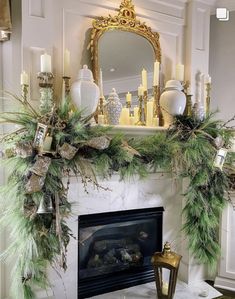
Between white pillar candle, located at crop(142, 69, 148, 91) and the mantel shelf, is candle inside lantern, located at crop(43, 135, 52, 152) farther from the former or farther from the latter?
white pillar candle, located at crop(142, 69, 148, 91)

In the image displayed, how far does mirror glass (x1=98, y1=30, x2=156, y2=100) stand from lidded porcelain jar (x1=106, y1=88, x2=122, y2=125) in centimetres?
16

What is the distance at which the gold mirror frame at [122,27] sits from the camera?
103 inches

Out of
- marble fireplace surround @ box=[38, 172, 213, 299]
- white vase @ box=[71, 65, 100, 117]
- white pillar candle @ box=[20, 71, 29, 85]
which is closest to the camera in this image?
white pillar candle @ box=[20, 71, 29, 85]

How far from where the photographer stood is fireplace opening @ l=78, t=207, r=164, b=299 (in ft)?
8.80

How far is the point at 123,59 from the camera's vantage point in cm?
281

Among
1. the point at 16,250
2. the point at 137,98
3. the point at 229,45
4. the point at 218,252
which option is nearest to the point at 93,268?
the point at 16,250

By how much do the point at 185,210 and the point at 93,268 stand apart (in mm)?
957

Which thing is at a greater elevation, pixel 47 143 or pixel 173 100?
pixel 173 100

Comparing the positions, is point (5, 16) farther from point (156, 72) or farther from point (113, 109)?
point (156, 72)

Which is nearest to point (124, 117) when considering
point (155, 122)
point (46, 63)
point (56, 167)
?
point (155, 122)

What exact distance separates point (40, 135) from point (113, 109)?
0.75 metres

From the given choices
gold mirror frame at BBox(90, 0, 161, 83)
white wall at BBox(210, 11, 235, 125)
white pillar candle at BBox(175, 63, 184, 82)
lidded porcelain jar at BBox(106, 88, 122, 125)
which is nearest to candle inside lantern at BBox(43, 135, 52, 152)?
lidded porcelain jar at BBox(106, 88, 122, 125)

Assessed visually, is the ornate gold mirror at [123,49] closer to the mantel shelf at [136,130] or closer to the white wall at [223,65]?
the mantel shelf at [136,130]

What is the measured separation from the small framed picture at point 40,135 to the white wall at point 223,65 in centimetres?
211
